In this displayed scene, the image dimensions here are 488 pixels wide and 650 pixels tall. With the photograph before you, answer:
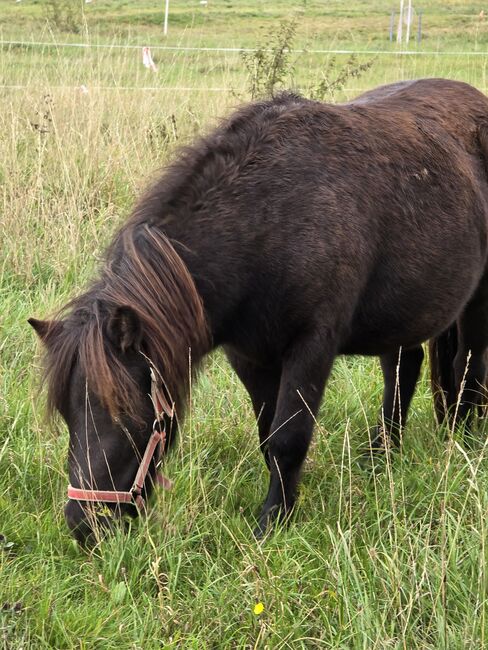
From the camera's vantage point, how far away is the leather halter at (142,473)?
2783mm

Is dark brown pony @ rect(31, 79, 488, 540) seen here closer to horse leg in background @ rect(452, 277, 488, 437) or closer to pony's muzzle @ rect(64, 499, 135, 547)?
pony's muzzle @ rect(64, 499, 135, 547)

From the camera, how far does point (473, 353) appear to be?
170 inches

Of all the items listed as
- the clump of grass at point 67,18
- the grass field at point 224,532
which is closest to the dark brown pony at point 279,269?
the grass field at point 224,532

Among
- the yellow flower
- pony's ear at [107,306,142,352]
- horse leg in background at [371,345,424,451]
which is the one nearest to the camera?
the yellow flower

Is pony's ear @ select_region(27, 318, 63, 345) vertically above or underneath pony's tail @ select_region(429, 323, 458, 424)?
above

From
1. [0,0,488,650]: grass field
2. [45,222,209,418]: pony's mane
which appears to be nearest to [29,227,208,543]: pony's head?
[45,222,209,418]: pony's mane

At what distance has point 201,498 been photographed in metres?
3.37

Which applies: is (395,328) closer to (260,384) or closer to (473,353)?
(260,384)

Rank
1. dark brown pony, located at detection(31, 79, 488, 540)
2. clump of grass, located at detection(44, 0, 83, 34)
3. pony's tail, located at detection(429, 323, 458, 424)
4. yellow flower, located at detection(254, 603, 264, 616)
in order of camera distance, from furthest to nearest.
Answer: clump of grass, located at detection(44, 0, 83, 34) < pony's tail, located at detection(429, 323, 458, 424) < dark brown pony, located at detection(31, 79, 488, 540) < yellow flower, located at detection(254, 603, 264, 616)

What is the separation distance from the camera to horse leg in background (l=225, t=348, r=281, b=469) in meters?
3.50

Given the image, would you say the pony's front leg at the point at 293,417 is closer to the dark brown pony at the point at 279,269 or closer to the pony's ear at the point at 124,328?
the dark brown pony at the point at 279,269

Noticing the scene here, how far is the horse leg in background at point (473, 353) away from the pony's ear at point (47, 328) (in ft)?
7.20

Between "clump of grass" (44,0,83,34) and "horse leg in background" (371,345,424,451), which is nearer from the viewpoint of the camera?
"horse leg in background" (371,345,424,451)

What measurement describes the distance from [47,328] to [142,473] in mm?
581
